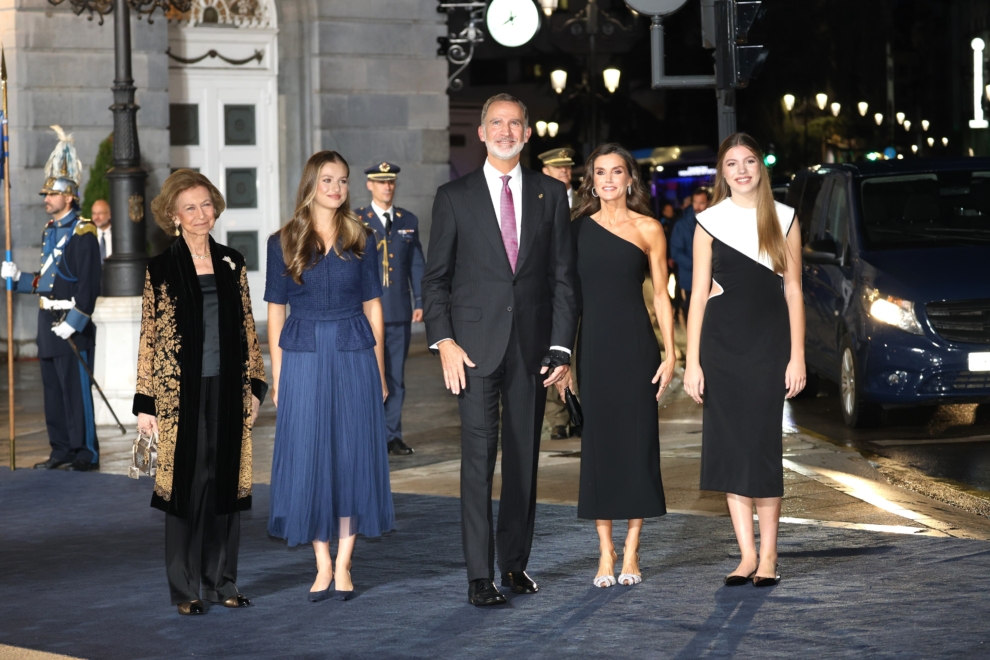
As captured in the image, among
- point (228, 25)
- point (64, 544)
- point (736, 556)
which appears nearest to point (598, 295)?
point (736, 556)

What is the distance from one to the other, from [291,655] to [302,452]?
1079 mm

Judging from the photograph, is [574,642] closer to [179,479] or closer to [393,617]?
[393,617]

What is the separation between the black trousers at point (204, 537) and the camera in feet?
21.2

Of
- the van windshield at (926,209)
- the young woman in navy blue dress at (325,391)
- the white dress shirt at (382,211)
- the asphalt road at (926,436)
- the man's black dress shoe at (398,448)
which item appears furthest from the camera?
the van windshield at (926,209)

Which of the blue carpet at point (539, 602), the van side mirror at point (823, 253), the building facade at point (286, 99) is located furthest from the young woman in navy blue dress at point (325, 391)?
the building facade at point (286, 99)

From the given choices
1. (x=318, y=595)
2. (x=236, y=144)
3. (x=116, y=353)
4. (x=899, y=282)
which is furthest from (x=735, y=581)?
(x=236, y=144)

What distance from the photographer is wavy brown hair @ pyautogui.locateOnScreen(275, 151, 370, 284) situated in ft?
21.7

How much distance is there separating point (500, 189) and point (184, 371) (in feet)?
4.96

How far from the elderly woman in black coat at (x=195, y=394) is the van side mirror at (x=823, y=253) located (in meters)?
6.14

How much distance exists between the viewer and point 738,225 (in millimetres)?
6766

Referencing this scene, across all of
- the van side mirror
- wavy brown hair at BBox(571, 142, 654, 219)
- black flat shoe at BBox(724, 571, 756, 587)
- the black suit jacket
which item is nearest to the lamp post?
the van side mirror

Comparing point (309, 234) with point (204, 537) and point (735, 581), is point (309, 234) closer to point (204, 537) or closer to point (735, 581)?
point (204, 537)

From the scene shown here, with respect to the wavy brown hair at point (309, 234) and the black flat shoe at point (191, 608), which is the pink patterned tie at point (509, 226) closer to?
the wavy brown hair at point (309, 234)

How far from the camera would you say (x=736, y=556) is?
722 centimetres
